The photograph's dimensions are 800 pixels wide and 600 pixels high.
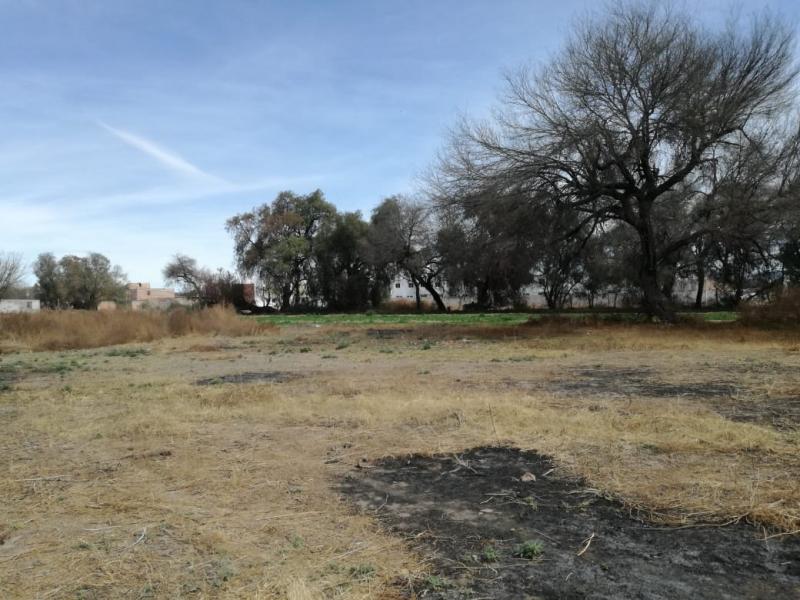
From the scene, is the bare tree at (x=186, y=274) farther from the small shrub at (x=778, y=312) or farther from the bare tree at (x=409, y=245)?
the small shrub at (x=778, y=312)

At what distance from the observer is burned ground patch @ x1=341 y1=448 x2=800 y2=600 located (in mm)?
2934

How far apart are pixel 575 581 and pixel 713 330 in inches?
781

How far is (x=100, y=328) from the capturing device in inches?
877

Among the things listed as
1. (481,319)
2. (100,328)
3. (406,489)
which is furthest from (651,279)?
(406,489)

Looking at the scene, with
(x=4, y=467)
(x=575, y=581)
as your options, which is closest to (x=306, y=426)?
(x=4, y=467)

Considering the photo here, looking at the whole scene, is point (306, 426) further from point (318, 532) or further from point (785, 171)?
point (785, 171)

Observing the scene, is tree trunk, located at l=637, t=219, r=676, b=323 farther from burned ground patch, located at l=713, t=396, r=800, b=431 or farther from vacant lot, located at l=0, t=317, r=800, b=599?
burned ground patch, located at l=713, t=396, r=800, b=431

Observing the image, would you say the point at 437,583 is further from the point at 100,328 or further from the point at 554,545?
the point at 100,328

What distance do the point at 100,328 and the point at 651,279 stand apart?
72.2ft

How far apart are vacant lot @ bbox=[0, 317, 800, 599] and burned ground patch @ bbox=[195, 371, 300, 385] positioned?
2.99ft

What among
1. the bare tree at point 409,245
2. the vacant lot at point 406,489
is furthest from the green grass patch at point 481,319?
the vacant lot at point 406,489

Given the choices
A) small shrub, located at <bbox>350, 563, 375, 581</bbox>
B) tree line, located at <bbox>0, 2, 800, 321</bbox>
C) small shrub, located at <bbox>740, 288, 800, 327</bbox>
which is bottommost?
small shrub, located at <bbox>350, 563, 375, 581</bbox>

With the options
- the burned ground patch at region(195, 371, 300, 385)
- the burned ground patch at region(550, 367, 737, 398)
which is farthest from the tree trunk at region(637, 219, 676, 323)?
the burned ground patch at region(195, 371, 300, 385)

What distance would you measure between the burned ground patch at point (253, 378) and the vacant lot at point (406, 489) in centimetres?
91
